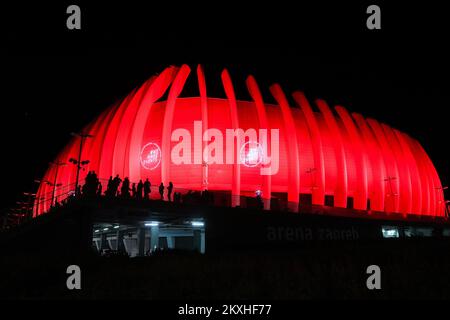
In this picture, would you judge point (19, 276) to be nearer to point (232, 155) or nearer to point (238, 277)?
point (238, 277)

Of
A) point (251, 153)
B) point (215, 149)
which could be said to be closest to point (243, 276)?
point (215, 149)

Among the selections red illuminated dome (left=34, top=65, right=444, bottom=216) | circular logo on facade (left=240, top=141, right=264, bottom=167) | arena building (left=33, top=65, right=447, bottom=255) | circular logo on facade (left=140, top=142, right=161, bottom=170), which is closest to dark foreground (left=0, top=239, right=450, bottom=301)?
arena building (left=33, top=65, right=447, bottom=255)

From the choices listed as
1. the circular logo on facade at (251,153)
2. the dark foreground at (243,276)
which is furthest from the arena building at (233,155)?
the dark foreground at (243,276)

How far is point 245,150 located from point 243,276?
20260 millimetres

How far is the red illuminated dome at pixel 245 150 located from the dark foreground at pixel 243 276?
13.6 m

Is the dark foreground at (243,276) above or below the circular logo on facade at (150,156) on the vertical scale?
below

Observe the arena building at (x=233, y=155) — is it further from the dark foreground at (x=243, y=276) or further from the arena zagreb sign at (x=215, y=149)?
the dark foreground at (x=243, y=276)

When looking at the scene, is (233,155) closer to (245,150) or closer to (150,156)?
(245,150)

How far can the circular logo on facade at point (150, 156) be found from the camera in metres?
30.6

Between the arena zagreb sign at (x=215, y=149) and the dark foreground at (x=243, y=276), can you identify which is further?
the arena zagreb sign at (x=215, y=149)

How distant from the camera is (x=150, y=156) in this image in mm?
31125

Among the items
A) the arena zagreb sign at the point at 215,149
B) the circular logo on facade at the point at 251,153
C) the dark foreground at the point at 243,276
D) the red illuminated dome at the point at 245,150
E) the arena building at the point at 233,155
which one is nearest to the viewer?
the dark foreground at the point at 243,276

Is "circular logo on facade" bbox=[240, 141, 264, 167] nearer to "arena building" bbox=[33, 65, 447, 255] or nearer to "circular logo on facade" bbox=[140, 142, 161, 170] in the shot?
"arena building" bbox=[33, 65, 447, 255]

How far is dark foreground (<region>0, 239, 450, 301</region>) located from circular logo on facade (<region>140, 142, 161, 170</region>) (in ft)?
55.3
